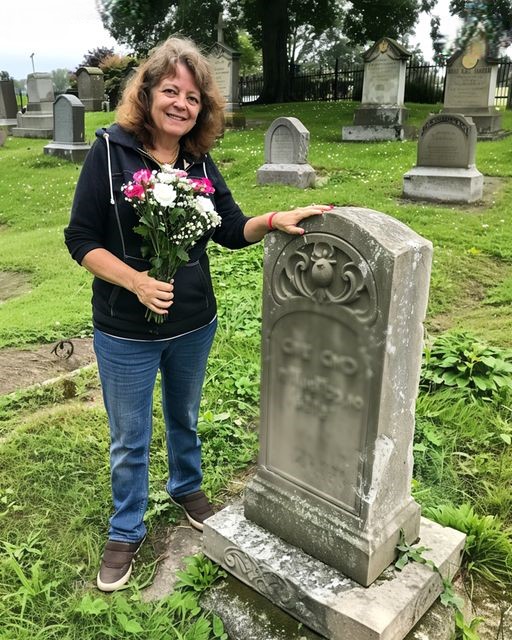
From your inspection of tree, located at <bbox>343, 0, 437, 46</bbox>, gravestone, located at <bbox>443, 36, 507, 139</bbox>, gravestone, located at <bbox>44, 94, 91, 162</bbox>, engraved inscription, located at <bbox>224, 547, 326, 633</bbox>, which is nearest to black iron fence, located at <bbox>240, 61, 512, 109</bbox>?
tree, located at <bbox>343, 0, 437, 46</bbox>

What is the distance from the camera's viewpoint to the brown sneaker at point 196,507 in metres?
2.52

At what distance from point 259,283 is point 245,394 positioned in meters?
1.86

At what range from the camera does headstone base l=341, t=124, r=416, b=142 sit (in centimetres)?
1273

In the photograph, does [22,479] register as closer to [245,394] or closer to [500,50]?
[245,394]

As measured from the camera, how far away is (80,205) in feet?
6.30

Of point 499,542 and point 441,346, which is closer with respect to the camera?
point 499,542

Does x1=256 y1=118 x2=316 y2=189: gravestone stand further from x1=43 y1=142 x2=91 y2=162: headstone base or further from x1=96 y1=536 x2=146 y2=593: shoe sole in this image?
x1=96 y1=536 x2=146 y2=593: shoe sole

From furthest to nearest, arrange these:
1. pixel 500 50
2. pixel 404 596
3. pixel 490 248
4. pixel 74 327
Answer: pixel 490 248, pixel 74 327, pixel 500 50, pixel 404 596

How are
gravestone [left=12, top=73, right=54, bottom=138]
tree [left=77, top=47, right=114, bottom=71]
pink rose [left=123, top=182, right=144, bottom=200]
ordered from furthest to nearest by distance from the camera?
tree [left=77, top=47, right=114, bottom=71]
gravestone [left=12, top=73, right=54, bottom=138]
pink rose [left=123, top=182, right=144, bottom=200]

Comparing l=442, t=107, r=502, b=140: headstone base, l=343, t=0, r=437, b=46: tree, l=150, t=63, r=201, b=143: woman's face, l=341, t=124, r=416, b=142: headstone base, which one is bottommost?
l=150, t=63, r=201, b=143: woman's face

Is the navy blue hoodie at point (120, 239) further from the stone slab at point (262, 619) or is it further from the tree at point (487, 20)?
the tree at point (487, 20)

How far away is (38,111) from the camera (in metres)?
16.9

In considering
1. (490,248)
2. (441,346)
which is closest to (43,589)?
(441,346)

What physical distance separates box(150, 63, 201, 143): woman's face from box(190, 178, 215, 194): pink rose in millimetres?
187
